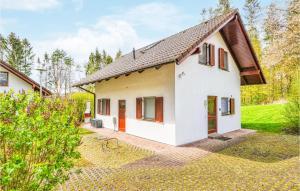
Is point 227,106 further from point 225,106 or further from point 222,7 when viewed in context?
point 222,7

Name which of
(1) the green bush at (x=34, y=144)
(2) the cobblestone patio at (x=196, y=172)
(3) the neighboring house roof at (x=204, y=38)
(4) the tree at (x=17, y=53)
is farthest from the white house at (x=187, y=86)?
(4) the tree at (x=17, y=53)

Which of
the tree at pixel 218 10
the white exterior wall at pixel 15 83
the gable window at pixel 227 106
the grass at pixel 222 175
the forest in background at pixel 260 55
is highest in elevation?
the tree at pixel 218 10

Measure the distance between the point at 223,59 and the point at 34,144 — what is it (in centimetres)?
1146

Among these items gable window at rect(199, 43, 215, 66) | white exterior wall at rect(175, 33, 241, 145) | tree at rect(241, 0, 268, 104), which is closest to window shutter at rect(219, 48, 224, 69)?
white exterior wall at rect(175, 33, 241, 145)

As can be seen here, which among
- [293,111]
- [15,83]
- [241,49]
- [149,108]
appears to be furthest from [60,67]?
[293,111]

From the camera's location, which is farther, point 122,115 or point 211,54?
point 122,115

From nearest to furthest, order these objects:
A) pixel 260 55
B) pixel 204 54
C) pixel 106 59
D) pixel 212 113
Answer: pixel 204 54 → pixel 212 113 → pixel 260 55 → pixel 106 59

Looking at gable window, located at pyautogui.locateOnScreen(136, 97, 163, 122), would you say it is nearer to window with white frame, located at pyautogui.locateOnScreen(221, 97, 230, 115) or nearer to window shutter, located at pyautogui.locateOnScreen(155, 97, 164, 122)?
window shutter, located at pyautogui.locateOnScreen(155, 97, 164, 122)

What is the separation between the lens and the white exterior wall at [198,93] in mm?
9055

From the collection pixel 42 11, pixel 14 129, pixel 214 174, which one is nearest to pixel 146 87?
pixel 214 174

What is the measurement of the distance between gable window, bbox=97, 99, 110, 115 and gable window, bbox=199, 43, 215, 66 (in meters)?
7.39

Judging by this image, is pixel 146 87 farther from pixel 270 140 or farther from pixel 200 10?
pixel 200 10

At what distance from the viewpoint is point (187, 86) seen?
945 cm

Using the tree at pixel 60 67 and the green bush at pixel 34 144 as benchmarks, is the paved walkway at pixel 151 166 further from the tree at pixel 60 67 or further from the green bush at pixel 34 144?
the tree at pixel 60 67
